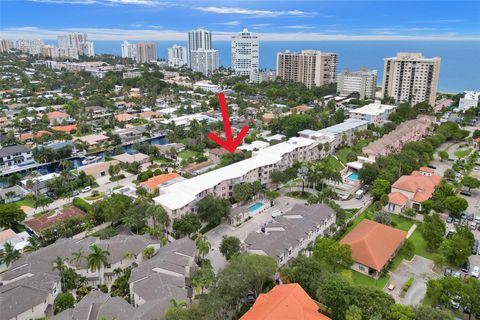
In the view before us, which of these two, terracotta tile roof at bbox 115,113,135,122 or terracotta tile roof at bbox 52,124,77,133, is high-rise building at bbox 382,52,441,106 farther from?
terracotta tile roof at bbox 52,124,77,133

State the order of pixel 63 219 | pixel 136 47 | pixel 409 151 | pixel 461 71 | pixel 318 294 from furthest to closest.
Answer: pixel 136 47 < pixel 461 71 < pixel 409 151 < pixel 63 219 < pixel 318 294

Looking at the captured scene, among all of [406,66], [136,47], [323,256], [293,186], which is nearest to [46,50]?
[136,47]

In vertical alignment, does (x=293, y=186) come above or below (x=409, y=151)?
below

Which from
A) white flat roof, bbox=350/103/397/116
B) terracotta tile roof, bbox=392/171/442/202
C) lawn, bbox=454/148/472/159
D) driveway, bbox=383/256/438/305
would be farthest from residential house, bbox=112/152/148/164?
lawn, bbox=454/148/472/159

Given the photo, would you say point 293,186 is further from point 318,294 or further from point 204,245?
point 318,294

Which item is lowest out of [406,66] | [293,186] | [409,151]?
[293,186]

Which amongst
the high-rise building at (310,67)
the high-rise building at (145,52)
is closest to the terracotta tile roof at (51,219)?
the high-rise building at (310,67)

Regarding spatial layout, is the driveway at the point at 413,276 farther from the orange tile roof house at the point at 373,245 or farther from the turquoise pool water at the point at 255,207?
the turquoise pool water at the point at 255,207
